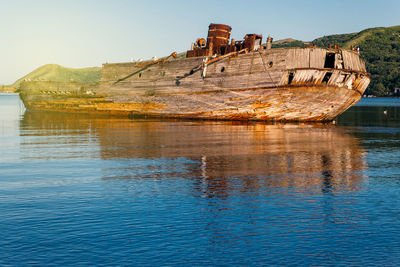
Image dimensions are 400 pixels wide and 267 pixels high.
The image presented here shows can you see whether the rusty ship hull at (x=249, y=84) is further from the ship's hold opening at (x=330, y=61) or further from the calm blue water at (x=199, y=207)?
the calm blue water at (x=199, y=207)

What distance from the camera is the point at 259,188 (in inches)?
572

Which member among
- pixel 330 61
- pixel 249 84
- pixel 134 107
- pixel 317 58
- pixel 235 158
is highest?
pixel 317 58

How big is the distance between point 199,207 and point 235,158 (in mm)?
9260

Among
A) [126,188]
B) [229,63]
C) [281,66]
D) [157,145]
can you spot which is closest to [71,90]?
[229,63]

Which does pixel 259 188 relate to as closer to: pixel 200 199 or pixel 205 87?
pixel 200 199

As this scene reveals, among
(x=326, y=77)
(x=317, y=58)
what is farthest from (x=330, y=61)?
(x=317, y=58)

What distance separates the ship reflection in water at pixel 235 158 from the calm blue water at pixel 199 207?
7 cm

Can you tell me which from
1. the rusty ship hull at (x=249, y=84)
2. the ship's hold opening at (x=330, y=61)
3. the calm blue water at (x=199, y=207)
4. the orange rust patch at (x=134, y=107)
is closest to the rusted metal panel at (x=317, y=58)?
the rusty ship hull at (x=249, y=84)

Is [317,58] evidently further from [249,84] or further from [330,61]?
[249,84]

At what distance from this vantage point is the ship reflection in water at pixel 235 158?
1555cm

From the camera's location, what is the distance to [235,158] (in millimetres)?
21203

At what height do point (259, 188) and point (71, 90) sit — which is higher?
point (71, 90)

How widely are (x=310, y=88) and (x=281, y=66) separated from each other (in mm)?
3253

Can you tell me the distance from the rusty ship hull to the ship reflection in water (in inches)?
278
